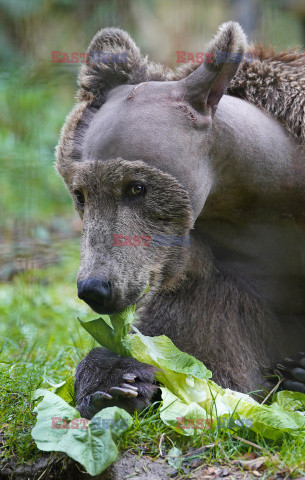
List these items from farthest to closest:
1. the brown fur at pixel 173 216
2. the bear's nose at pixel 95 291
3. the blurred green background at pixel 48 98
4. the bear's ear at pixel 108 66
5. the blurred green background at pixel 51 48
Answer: the blurred green background at pixel 51 48 → the blurred green background at pixel 48 98 → the bear's ear at pixel 108 66 → the brown fur at pixel 173 216 → the bear's nose at pixel 95 291

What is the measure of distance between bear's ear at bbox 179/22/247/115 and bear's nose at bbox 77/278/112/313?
3.48ft

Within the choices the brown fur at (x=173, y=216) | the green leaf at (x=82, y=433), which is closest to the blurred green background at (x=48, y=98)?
the brown fur at (x=173, y=216)

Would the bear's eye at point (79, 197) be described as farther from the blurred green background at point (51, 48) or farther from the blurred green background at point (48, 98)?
the blurred green background at point (51, 48)

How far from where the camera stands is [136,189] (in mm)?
3432

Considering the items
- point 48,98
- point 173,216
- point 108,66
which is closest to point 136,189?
point 173,216

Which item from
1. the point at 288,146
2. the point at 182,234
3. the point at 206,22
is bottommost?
the point at 182,234

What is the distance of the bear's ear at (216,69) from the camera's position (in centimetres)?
352

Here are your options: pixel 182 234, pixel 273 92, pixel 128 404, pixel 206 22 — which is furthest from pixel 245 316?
pixel 206 22

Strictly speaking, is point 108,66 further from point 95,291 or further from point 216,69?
point 95,291

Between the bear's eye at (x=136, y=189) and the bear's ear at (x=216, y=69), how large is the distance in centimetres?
52

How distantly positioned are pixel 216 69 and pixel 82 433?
1884mm

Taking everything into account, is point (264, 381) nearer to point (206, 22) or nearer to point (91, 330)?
point (91, 330)

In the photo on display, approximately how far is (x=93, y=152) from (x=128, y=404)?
1.26m

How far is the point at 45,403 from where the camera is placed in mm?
3230
